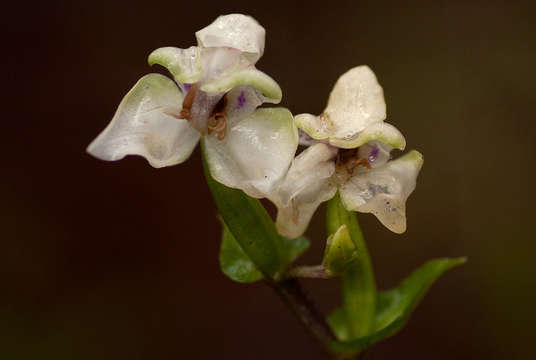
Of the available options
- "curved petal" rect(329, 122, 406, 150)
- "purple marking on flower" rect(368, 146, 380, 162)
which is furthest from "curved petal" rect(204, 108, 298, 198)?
"purple marking on flower" rect(368, 146, 380, 162)

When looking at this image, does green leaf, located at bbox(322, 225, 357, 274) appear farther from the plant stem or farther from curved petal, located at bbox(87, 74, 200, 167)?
curved petal, located at bbox(87, 74, 200, 167)

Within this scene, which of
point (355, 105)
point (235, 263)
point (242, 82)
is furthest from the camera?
point (235, 263)

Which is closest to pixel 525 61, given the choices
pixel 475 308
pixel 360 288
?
pixel 475 308

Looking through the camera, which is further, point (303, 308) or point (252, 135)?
point (303, 308)

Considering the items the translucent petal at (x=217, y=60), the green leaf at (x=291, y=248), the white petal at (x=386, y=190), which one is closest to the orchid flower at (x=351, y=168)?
the white petal at (x=386, y=190)

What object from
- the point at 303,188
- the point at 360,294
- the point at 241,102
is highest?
the point at 241,102

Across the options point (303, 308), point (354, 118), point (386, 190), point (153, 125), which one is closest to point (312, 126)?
point (354, 118)

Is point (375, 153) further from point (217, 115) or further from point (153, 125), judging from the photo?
point (153, 125)
